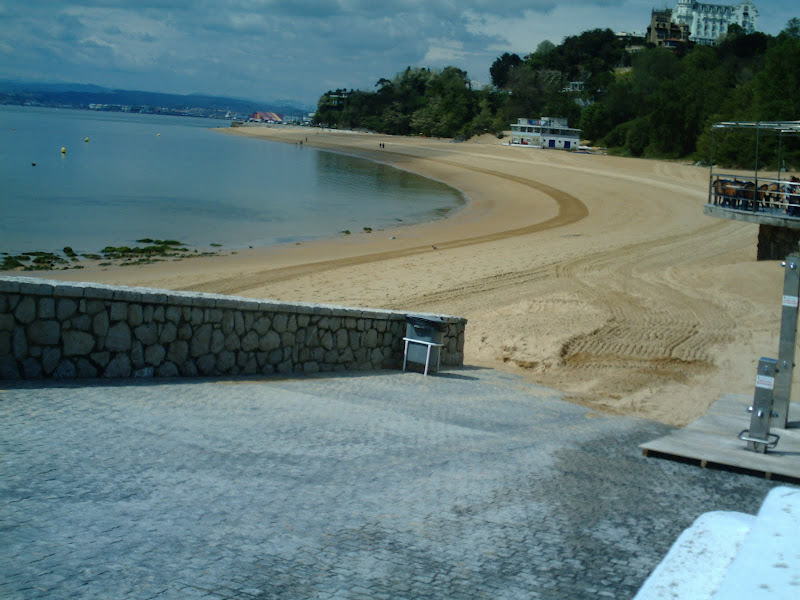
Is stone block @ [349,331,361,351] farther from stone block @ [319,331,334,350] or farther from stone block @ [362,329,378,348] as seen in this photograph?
stone block @ [319,331,334,350]

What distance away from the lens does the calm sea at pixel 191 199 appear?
98.2 feet

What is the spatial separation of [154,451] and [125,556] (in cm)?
156

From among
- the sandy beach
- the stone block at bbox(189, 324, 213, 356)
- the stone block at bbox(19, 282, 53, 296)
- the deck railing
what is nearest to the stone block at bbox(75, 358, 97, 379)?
the stone block at bbox(19, 282, 53, 296)

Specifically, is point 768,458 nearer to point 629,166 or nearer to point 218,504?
point 218,504

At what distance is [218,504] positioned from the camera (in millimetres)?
4570

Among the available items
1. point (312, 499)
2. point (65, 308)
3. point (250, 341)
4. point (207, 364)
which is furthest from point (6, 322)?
point (312, 499)

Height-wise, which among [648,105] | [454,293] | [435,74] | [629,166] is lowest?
[454,293]

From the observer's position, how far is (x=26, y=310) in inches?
255

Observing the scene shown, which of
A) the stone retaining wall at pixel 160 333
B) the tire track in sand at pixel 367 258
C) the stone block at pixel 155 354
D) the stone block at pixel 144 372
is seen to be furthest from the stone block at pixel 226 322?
the tire track in sand at pixel 367 258

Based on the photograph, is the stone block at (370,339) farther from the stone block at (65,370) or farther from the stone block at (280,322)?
the stone block at (65,370)

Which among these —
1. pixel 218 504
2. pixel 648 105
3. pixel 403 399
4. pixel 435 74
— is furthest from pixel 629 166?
pixel 435 74

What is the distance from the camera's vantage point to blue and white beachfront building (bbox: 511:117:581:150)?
87812 millimetres

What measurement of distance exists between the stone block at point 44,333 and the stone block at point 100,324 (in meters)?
0.31

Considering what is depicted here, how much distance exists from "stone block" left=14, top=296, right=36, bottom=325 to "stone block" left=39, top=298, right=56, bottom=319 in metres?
0.06
